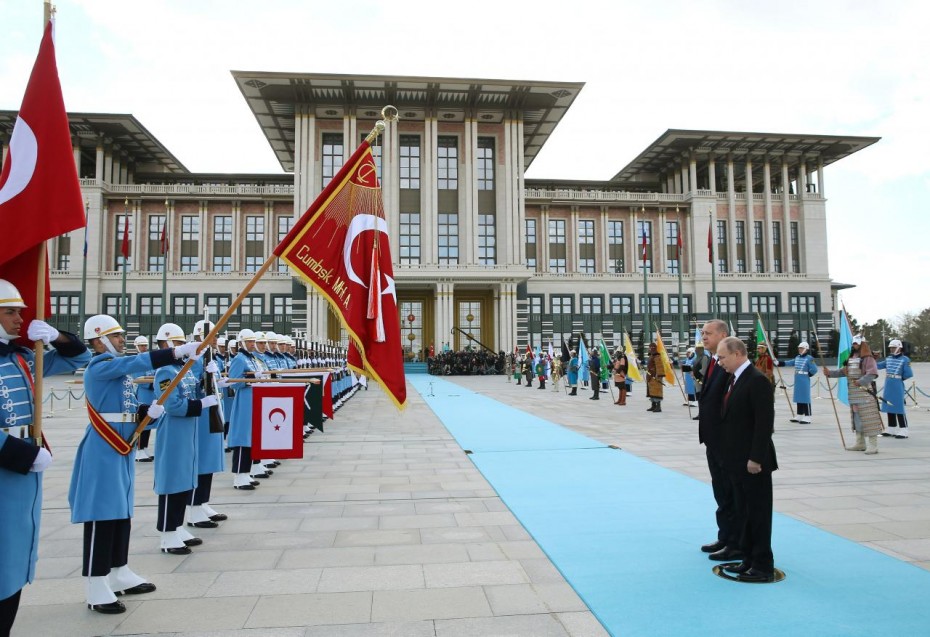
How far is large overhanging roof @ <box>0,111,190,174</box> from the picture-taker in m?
46.4

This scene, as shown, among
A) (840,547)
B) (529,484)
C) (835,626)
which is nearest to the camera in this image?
(835,626)

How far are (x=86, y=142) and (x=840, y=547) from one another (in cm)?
5728

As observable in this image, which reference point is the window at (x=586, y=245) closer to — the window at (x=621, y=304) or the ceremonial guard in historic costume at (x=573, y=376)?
the window at (x=621, y=304)

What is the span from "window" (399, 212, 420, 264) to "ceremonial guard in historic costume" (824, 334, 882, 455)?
126ft

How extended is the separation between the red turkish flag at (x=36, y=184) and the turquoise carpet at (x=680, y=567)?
3.94m

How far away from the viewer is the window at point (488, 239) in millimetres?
48219

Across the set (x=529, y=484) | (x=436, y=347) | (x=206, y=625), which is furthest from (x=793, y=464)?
(x=436, y=347)

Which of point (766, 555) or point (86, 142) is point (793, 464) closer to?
point (766, 555)

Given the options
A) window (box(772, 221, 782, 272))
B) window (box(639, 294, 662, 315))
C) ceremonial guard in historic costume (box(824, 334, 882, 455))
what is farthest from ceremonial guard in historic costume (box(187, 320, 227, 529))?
window (box(772, 221, 782, 272))

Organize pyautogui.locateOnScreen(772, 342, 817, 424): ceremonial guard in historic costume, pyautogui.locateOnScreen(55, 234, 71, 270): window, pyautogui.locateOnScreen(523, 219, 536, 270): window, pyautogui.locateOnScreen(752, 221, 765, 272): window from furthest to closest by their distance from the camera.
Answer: pyautogui.locateOnScreen(752, 221, 765, 272): window
pyautogui.locateOnScreen(523, 219, 536, 270): window
pyautogui.locateOnScreen(55, 234, 71, 270): window
pyautogui.locateOnScreen(772, 342, 817, 424): ceremonial guard in historic costume

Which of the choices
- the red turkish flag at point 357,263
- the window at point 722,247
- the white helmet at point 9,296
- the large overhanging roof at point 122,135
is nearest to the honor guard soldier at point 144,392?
the white helmet at point 9,296

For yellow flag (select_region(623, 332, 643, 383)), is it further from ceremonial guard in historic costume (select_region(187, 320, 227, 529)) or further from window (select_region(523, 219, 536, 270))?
window (select_region(523, 219, 536, 270))

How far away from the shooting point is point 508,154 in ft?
157

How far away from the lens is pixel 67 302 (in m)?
49.6
